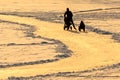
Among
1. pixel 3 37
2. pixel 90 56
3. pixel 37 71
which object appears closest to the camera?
pixel 37 71

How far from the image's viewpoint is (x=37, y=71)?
510 inches

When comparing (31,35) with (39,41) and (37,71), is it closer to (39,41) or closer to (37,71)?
Result: (39,41)

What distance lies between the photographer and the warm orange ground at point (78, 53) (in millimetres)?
13164

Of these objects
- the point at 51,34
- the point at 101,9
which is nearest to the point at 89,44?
the point at 51,34

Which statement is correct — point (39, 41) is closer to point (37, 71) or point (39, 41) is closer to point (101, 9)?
point (37, 71)

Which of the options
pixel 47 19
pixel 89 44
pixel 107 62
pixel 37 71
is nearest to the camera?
pixel 37 71

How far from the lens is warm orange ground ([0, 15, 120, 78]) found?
13.2 m

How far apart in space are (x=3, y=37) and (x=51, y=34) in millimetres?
2552

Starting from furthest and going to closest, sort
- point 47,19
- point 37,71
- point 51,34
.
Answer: point 47,19
point 51,34
point 37,71

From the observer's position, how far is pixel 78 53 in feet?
52.0

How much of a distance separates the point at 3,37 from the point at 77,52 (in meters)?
5.13

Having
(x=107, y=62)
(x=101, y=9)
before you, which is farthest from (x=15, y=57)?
(x=101, y=9)

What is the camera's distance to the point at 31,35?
20688mm

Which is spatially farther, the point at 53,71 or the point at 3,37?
the point at 3,37
